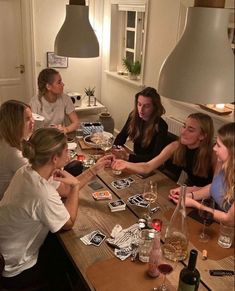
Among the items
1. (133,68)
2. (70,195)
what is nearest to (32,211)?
(70,195)

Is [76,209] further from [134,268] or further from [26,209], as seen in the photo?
[134,268]

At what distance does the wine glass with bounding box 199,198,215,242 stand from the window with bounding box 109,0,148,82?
2.49 metres

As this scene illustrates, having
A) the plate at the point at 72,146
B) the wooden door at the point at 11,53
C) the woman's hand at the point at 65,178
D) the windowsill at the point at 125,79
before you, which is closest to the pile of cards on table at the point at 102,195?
the woman's hand at the point at 65,178

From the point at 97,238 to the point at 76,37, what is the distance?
1.16 meters

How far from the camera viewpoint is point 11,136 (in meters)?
1.98

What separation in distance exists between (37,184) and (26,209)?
126 millimetres

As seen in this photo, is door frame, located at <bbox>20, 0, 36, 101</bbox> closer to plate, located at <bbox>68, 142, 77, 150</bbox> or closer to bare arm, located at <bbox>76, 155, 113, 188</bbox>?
plate, located at <bbox>68, 142, 77, 150</bbox>

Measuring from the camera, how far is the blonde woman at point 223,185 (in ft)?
3.12

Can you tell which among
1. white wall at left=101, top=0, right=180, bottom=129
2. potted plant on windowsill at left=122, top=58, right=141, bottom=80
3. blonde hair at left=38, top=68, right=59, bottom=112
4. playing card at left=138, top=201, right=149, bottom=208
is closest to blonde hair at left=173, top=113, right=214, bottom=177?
playing card at left=138, top=201, right=149, bottom=208

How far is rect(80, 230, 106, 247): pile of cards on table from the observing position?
1.52 metres

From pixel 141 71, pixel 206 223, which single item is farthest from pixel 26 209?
pixel 141 71

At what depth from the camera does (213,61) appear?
89 cm

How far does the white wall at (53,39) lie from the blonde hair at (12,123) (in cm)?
234

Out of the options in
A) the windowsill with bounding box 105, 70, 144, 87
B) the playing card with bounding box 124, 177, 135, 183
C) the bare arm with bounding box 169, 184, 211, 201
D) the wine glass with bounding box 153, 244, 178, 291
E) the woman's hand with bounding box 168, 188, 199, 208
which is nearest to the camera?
the wine glass with bounding box 153, 244, 178, 291
